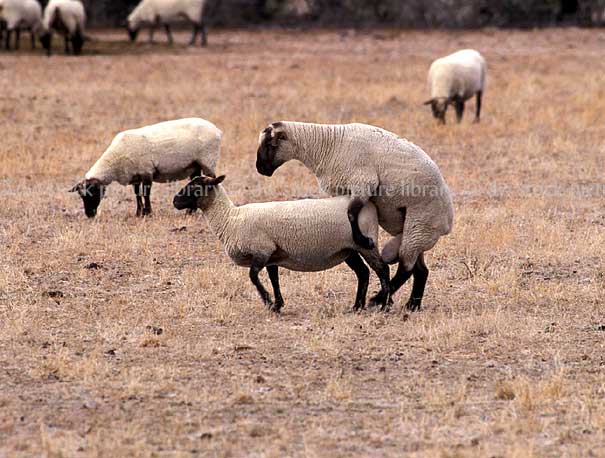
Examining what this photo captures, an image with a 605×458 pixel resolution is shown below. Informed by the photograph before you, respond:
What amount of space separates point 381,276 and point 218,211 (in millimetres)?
1359

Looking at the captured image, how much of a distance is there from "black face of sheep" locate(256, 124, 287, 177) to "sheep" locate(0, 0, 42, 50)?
2114 cm

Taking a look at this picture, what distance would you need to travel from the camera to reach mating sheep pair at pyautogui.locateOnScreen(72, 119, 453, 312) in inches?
353

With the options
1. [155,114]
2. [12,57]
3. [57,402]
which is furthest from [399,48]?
[57,402]

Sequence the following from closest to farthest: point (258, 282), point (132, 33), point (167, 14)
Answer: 1. point (258, 282)
2. point (167, 14)
3. point (132, 33)

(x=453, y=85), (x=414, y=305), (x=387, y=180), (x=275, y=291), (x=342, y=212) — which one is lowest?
(x=414, y=305)

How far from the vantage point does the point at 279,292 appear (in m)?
9.21

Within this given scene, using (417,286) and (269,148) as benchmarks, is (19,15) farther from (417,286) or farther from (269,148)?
(417,286)

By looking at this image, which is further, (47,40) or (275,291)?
(47,40)

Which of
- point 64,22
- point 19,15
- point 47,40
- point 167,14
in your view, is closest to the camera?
point 64,22

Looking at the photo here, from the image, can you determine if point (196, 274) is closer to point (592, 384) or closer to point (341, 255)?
point (341, 255)

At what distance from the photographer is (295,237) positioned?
8.94 metres

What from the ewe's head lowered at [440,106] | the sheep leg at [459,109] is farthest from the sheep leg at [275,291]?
the sheep leg at [459,109]

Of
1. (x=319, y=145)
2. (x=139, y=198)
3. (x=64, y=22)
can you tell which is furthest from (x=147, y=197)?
(x=64, y=22)

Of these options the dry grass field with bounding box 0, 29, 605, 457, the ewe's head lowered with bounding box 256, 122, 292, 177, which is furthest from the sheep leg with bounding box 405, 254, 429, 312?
the ewe's head lowered with bounding box 256, 122, 292, 177
